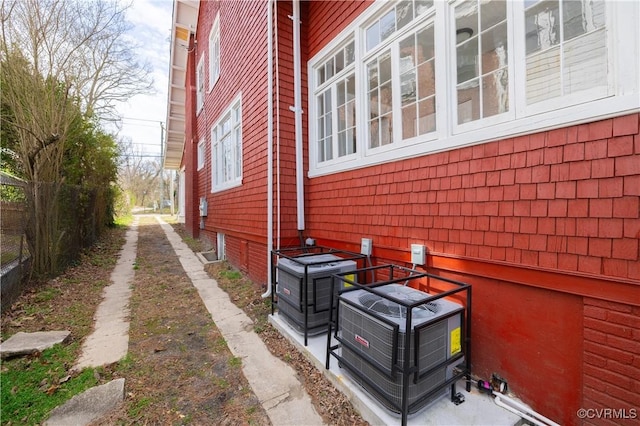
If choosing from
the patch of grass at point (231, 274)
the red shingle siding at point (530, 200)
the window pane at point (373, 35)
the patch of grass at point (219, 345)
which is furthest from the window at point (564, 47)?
the patch of grass at point (231, 274)

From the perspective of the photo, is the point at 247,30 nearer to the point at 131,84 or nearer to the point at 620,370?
the point at 131,84

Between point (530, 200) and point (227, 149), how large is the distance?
722cm

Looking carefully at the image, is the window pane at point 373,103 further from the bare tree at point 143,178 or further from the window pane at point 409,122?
the bare tree at point 143,178

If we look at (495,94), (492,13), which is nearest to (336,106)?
(492,13)

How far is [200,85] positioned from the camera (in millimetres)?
11367

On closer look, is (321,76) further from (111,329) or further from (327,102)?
(111,329)

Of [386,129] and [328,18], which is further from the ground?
[328,18]

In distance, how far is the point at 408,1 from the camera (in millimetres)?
3299

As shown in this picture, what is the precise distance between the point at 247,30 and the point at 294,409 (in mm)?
6668

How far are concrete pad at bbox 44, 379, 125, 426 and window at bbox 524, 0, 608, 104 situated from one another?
4.14 m

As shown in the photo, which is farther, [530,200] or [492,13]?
[492,13]

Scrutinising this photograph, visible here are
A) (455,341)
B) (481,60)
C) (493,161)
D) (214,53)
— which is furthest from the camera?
(214,53)

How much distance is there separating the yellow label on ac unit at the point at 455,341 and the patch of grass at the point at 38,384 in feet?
10.5

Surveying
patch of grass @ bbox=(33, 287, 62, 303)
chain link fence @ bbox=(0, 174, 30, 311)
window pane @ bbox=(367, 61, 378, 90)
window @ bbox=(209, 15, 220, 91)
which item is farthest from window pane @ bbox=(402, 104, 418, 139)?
window @ bbox=(209, 15, 220, 91)
